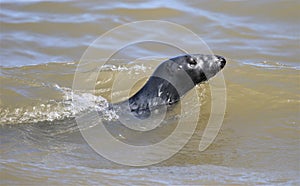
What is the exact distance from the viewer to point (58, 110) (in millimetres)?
6281

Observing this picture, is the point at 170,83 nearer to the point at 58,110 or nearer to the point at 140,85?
the point at 140,85

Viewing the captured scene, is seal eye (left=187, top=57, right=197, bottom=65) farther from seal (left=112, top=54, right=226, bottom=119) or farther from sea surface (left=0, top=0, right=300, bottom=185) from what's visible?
sea surface (left=0, top=0, right=300, bottom=185)

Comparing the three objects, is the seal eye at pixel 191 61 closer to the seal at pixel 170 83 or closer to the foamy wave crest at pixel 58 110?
the seal at pixel 170 83

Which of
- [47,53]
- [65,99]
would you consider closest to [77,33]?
[47,53]

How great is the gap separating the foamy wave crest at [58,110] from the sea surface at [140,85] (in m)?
0.01

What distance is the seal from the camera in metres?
5.96

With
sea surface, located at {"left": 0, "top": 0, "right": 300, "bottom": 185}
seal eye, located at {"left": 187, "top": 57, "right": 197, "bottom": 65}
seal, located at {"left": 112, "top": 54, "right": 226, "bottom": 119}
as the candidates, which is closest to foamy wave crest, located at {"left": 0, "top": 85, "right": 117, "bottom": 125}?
sea surface, located at {"left": 0, "top": 0, "right": 300, "bottom": 185}

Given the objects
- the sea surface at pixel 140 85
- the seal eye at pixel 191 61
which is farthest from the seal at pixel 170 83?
the sea surface at pixel 140 85

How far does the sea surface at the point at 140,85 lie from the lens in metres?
4.57

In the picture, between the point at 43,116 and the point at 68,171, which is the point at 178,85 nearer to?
the point at 43,116

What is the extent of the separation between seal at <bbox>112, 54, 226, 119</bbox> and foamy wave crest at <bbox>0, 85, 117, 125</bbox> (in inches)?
11.1

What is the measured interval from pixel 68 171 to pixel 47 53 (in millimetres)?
4013

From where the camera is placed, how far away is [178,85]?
6.00 m

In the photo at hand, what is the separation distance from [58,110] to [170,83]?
1.22m
